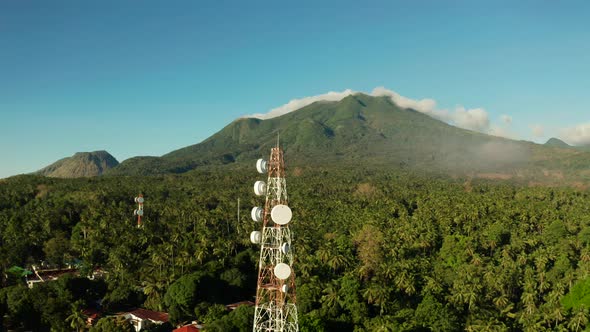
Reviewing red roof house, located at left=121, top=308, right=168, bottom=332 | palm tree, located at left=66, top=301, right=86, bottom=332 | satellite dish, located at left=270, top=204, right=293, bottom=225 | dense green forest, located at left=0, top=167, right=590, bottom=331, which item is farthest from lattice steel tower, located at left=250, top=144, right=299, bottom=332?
red roof house, located at left=121, top=308, right=168, bottom=332

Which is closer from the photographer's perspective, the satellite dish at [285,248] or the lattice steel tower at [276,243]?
the lattice steel tower at [276,243]

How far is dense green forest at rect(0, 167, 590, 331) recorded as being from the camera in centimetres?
4847

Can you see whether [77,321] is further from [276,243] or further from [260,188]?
[260,188]

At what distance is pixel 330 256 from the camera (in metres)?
67.1

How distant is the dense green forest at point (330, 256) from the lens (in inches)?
1908

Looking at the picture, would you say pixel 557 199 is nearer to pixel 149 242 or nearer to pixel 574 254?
pixel 574 254

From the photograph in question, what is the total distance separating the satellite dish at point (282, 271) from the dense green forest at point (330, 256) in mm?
14960

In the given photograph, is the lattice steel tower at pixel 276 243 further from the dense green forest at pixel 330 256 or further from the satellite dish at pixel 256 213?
the dense green forest at pixel 330 256

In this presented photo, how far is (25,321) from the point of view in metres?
49.2

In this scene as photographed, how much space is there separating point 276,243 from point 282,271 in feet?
6.77

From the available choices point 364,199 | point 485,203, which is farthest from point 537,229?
point 364,199

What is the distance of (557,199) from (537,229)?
32.3 meters

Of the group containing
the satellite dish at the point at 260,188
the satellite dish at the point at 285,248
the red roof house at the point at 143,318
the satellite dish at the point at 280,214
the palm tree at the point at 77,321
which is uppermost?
the satellite dish at the point at 260,188

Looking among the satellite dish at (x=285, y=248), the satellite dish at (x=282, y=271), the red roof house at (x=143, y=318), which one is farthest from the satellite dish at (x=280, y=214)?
the red roof house at (x=143, y=318)
